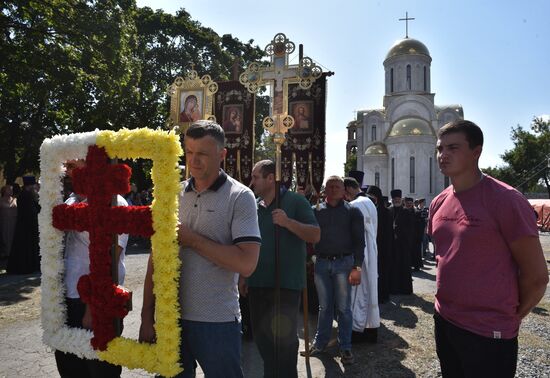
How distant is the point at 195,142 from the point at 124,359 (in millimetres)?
1303

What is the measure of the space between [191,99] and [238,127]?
4.11 ft

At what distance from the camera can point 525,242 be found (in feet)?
7.54

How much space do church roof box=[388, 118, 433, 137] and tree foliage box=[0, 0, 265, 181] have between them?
2620 centimetres

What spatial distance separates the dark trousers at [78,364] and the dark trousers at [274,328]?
4.02 ft

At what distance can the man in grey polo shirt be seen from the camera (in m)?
2.27

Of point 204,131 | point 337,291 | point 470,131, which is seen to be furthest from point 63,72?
point 470,131

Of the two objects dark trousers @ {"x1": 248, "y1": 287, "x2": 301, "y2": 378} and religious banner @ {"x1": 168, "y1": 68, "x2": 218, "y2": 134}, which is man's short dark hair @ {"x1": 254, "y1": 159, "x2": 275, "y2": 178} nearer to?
dark trousers @ {"x1": 248, "y1": 287, "x2": 301, "y2": 378}

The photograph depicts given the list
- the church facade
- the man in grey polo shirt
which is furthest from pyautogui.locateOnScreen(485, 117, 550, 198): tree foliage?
the man in grey polo shirt

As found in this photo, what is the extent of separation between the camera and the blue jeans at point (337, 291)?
4809 millimetres

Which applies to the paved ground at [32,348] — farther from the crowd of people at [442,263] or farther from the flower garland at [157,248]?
the flower garland at [157,248]

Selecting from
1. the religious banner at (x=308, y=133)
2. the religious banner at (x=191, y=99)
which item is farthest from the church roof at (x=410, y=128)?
the religious banner at (x=191, y=99)

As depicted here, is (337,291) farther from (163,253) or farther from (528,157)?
(528,157)

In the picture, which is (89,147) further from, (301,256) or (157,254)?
(301,256)

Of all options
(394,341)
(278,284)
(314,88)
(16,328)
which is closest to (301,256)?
(278,284)
